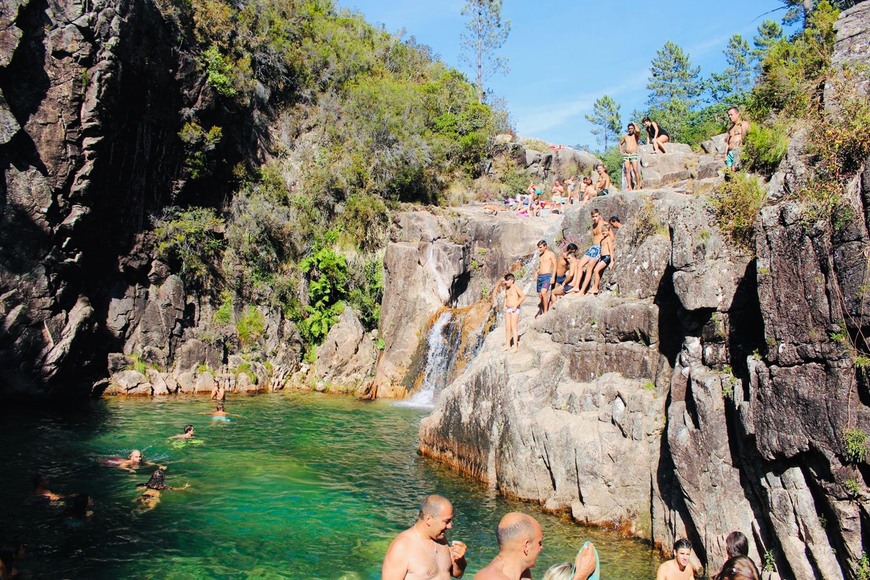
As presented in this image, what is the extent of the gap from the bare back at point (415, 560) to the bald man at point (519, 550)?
0.57 m

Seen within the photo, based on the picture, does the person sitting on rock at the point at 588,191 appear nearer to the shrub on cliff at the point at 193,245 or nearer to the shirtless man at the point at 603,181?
the shirtless man at the point at 603,181

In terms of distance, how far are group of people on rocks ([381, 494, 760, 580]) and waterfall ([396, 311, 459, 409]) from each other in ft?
48.8

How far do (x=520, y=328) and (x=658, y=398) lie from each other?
13.4 ft

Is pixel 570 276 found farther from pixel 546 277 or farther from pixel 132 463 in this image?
pixel 132 463

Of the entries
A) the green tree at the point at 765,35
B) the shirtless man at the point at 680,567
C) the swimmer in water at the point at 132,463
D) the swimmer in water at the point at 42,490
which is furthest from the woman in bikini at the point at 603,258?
the green tree at the point at 765,35

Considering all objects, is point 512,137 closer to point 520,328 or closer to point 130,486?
point 520,328

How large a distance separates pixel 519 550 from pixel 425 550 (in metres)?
0.76

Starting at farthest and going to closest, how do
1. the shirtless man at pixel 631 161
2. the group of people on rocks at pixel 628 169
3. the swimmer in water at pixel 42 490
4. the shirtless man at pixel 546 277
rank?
1. the shirtless man at pixel 631 161
2. the shirtless man at pixel 546 277
3. the group of people on rocks at pixel 628 169
4. the swimmer in water at pixel 42 490

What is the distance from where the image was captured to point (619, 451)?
936 centimetres

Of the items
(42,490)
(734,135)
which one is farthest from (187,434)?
(734,135)

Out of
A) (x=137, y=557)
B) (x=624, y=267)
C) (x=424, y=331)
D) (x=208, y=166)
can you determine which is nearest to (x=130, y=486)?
(x=137, y=557)

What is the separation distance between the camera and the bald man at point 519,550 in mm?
4008

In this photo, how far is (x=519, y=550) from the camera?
4031 mm

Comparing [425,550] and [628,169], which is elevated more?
[628,169]
